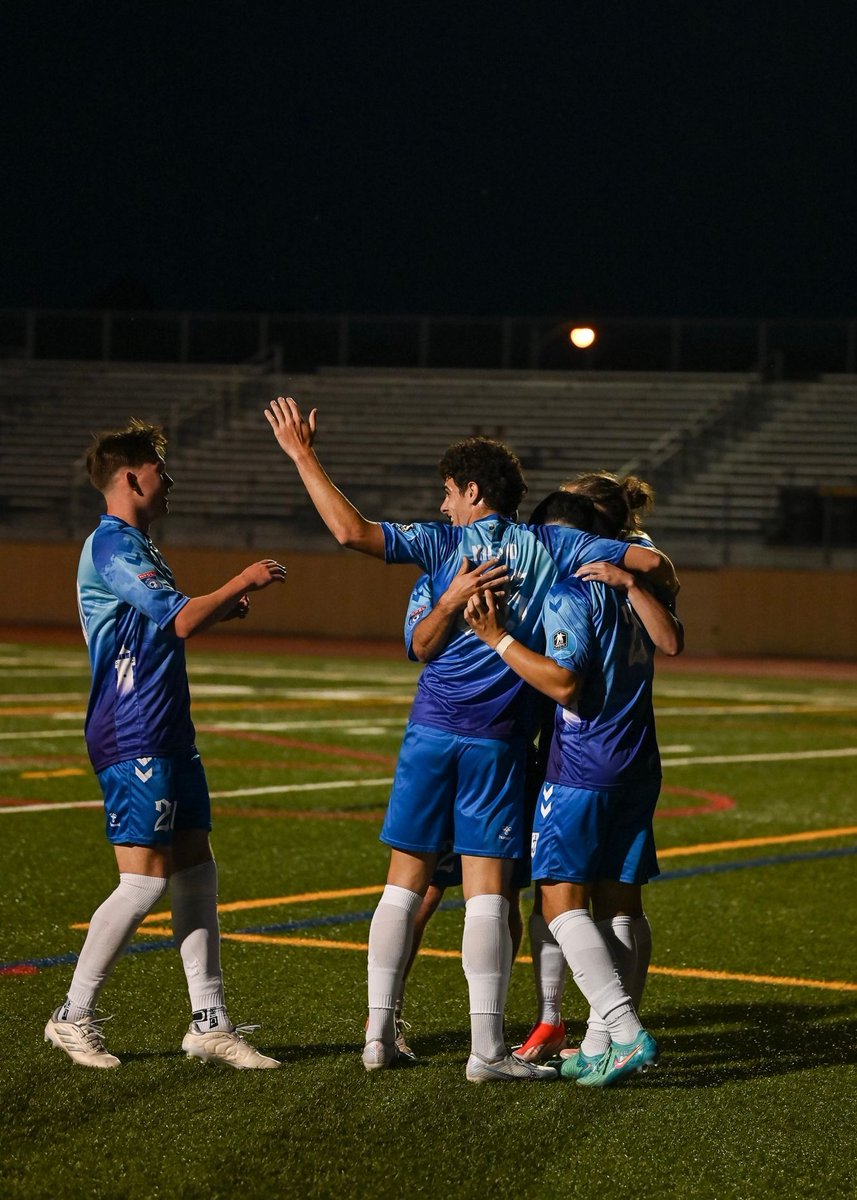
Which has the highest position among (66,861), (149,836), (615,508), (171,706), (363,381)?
(363,381)

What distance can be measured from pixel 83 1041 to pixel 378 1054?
0.88 m

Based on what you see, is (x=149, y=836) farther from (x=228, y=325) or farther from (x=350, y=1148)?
(x=228, y=325)

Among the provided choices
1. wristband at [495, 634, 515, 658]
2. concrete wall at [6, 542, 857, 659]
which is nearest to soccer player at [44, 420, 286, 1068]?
wristband at [495, 634, 515, 658]

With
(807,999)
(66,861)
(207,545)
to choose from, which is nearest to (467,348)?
(207,545)

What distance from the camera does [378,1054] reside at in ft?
17.8

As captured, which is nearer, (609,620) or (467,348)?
(609,620)

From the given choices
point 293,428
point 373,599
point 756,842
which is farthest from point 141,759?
point 373,599

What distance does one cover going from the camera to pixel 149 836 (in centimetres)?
547

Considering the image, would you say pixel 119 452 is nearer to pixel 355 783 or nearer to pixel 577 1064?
pixel 577 1064

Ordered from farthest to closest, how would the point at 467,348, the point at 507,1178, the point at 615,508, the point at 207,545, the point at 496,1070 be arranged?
1. the point at 467,348
2. the point at 207,545
3. the point at 615,508
4. the point at 496,1070
5. the point at 507,1178

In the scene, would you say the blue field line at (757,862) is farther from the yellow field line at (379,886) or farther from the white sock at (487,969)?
the white sock at (487,969)

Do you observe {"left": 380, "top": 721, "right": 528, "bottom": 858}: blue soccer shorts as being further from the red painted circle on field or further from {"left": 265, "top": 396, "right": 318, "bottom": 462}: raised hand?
the red painted circle on field

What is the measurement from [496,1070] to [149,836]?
1234 mm

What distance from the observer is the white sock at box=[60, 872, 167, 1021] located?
5480 mm
